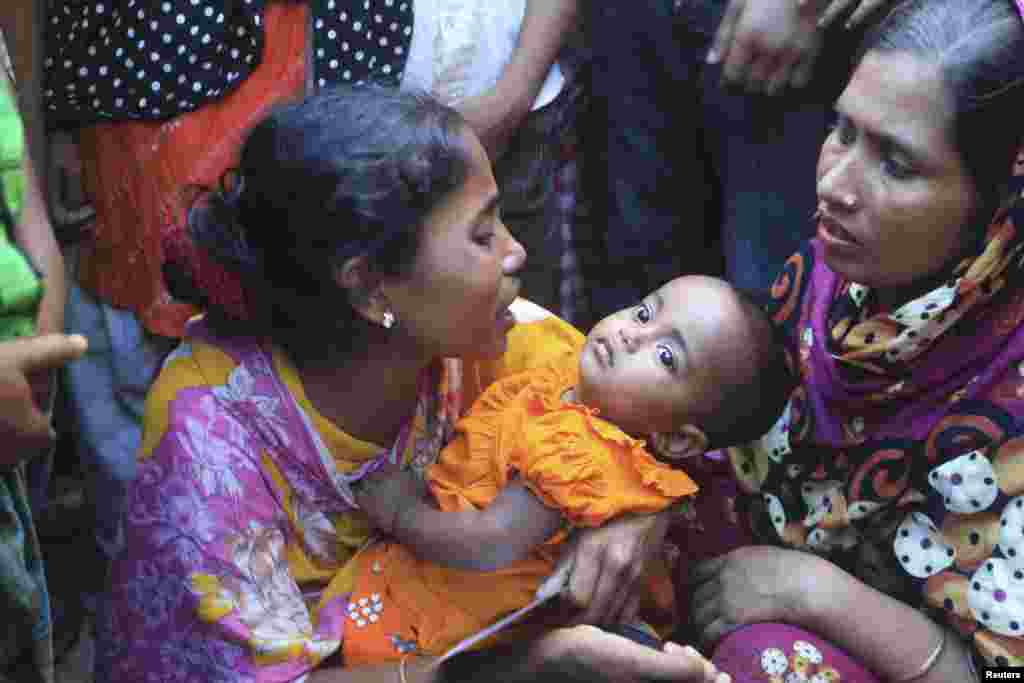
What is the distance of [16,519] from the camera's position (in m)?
1.66

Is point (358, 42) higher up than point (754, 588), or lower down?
higher up

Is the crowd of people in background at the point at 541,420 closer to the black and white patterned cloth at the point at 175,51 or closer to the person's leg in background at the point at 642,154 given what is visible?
the black and white patterned cloth at the point at 175,51

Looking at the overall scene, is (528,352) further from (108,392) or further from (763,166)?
(108,392)

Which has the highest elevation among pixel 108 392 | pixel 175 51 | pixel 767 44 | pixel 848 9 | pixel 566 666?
pixel 848 9

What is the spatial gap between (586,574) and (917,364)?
0.63 m

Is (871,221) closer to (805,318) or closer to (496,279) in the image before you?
(805,318)

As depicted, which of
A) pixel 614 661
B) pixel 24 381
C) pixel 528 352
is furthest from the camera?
pixel 528 352

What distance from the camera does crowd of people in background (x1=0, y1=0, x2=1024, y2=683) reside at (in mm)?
1735

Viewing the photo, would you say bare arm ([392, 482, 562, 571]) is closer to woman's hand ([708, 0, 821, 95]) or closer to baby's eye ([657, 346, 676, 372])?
baby's eye ([657, 346, 676, 372])

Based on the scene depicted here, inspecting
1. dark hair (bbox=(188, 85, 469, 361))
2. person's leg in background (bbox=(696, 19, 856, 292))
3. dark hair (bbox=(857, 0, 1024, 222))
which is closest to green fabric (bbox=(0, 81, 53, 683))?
dark hair (bbox=(188, 85, 469, 361))

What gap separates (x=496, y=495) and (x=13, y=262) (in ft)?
2.66

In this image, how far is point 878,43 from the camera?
1796mm

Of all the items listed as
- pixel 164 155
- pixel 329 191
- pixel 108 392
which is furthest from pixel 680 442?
pixel 108 392

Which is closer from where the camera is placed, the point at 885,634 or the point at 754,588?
the point at 885,634
